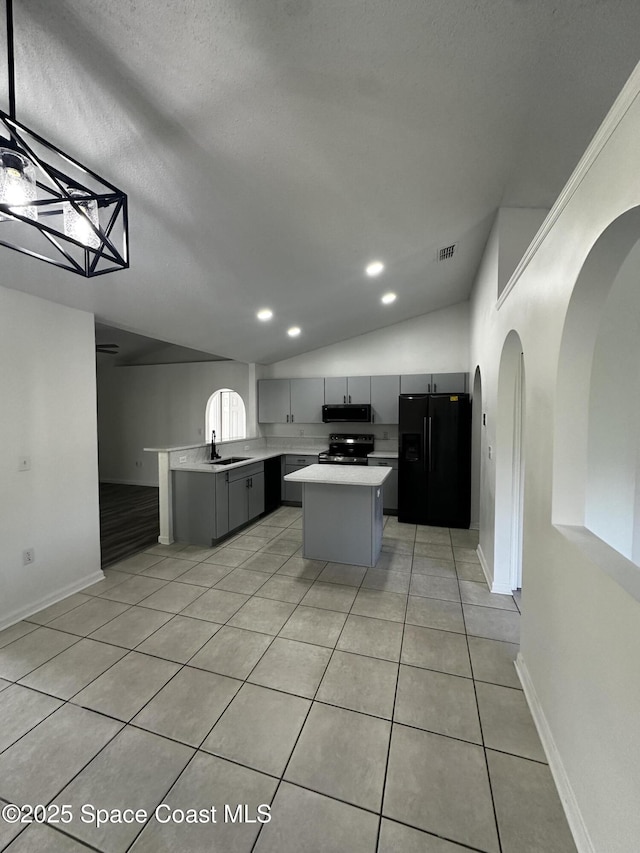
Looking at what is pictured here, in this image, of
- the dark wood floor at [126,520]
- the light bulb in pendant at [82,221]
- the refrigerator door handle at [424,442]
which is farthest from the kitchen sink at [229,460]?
the light bulb in pendant at [82,221]

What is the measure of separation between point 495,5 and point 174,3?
1.12 metres

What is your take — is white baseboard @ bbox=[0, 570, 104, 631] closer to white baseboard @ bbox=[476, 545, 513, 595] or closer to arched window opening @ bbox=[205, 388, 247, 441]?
white baseboard @ bbox=[476, 545, 513, 595]

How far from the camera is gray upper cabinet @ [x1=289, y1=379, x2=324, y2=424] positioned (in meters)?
5.77

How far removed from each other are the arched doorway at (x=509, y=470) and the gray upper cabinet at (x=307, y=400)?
10.5 ft

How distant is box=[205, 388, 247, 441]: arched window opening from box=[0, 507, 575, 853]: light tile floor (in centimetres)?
414

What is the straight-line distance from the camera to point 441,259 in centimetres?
357

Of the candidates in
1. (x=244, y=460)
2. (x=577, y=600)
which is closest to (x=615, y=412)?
(x=577, y=600)

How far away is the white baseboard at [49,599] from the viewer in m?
2.54

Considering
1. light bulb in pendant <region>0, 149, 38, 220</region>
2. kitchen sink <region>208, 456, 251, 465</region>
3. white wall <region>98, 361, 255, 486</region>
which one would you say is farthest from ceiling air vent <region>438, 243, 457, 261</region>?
white wall <region>98, 361, 255, 486</region>

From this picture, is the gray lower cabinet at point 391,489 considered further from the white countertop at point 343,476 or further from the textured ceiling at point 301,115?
the textured ceiling at point 301,115

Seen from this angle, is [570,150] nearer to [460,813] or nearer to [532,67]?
[532,67]

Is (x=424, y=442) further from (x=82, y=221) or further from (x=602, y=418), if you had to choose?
(x=82, y=221)

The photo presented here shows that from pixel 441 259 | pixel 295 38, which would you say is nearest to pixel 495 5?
pixel 295 38

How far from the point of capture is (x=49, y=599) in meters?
2.79
